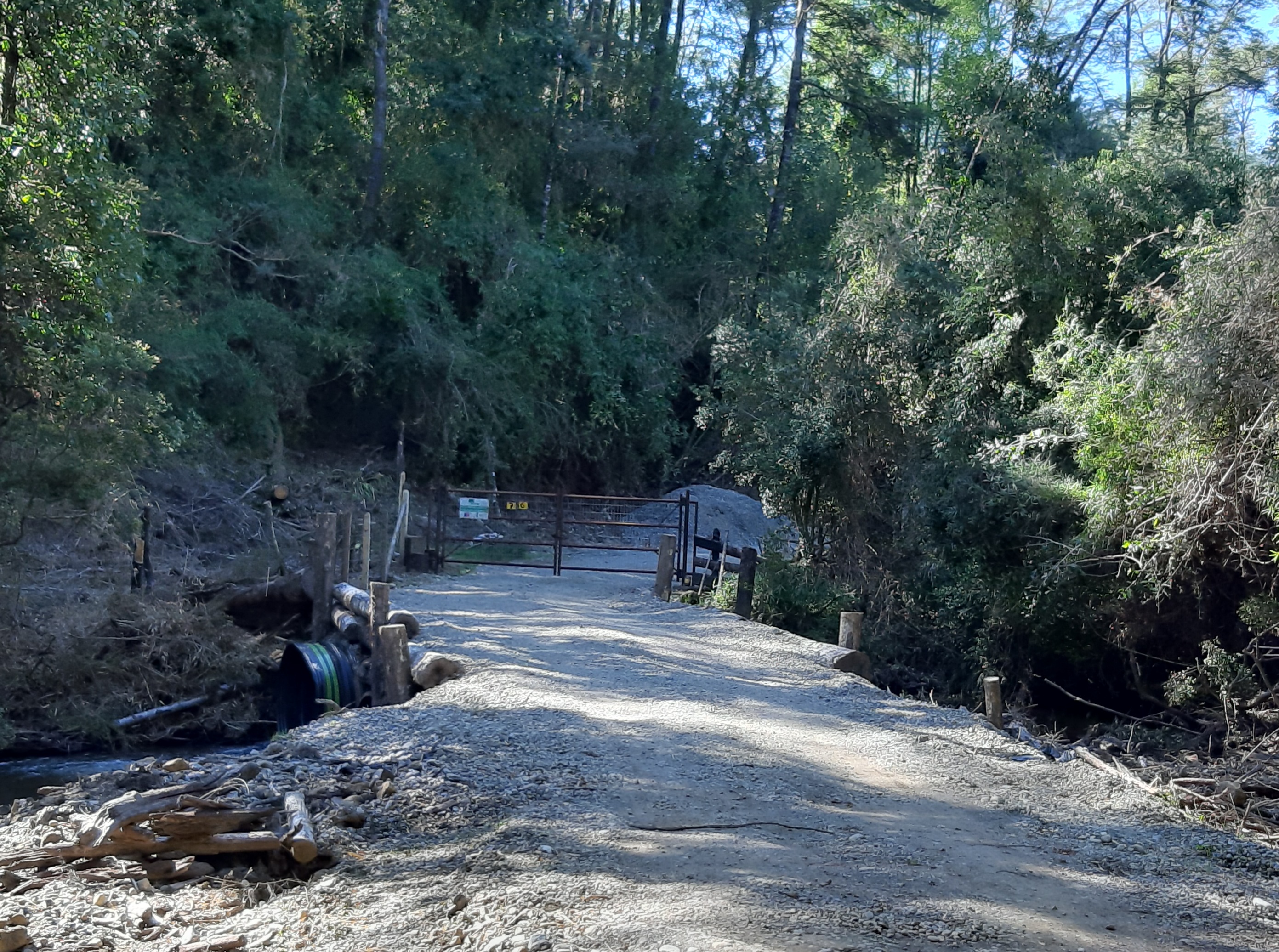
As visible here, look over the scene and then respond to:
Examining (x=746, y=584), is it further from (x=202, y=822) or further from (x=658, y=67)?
(x=658, y=67)

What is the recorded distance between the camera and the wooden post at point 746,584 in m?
15.3

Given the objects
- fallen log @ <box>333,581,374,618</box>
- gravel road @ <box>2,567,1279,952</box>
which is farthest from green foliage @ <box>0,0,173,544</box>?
gravel road @ <box>2,567,1279,952</box>

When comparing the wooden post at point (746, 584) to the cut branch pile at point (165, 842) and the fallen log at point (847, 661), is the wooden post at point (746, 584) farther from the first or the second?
the cut branch pile at point (165, 842)

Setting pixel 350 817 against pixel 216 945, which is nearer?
pixel 216 945

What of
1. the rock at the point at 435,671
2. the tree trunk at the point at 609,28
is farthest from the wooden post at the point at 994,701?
the tree trunk at the point at 609,28

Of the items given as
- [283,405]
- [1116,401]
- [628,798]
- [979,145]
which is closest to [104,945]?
[628,798]

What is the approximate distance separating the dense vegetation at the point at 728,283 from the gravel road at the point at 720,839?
441 cm

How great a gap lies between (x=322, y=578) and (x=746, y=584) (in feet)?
18.9

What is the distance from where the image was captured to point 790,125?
107 feet

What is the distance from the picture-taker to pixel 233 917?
582cm

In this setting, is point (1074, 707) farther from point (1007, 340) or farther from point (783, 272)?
point (783, 272)

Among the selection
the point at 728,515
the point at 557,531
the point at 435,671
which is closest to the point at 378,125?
the point at 728,515

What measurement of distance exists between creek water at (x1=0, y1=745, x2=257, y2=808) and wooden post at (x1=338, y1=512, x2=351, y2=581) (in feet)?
11.4

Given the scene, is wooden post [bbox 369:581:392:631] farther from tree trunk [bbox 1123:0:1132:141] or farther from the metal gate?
tree trunk [bbox 1123:0:1132:141]
